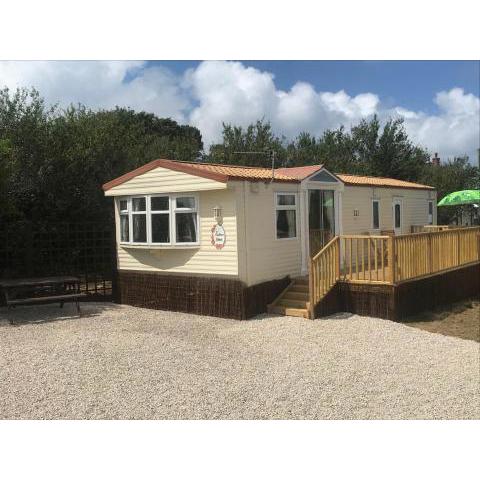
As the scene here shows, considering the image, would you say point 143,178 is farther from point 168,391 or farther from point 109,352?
point 168,391

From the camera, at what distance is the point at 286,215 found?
11.1 meters

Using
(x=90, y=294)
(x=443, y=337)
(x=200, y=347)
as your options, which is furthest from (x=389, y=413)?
(x=90, y=294)

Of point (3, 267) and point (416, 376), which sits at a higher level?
point (3, 267)

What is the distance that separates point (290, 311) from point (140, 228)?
3.64 metres

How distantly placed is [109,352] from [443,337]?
18.4 feet

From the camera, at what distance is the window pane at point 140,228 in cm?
1125

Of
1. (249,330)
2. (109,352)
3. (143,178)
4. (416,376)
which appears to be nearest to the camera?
(416,376)

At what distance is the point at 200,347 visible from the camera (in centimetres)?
810

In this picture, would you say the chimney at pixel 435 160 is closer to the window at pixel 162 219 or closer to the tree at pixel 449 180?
the tree at pixel 449 180

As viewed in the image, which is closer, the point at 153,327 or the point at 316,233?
the point at 153,327

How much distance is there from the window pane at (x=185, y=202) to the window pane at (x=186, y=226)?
159 mm

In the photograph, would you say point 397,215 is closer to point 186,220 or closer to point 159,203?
point 186,220

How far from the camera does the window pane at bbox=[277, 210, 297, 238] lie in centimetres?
1094

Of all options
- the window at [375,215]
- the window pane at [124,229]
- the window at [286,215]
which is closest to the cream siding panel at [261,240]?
the window at [286,215]
